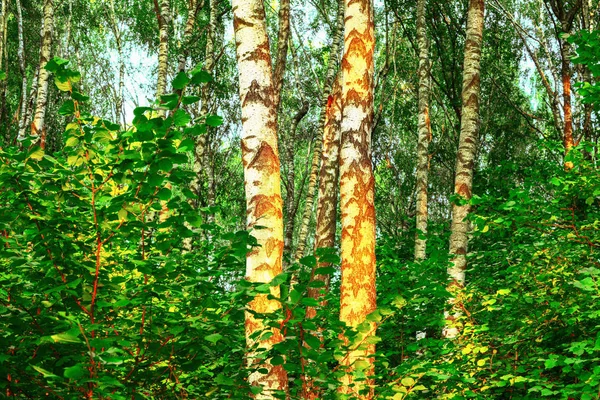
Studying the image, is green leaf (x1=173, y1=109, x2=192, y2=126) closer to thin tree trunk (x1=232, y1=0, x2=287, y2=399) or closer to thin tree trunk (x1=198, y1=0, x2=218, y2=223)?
thin tree trunk (x1=232, y1=0, x2=287, y2=399)

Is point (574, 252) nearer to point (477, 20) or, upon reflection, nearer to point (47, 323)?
point (47, 323)

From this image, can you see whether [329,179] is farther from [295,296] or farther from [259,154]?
[295,296]

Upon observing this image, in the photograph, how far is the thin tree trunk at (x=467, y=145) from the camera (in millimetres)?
7691

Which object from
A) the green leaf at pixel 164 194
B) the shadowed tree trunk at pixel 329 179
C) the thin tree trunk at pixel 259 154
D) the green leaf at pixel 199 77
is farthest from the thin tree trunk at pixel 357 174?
the shadowed tree trunk at pixel 329 179

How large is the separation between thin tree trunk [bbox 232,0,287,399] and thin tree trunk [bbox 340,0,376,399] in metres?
0.91

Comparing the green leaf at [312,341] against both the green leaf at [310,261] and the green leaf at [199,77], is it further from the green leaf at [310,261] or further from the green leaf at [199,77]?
the green leaf at [199,77]

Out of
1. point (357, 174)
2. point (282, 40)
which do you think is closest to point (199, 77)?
point (357, 174)

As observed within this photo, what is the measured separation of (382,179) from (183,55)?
1729 cm

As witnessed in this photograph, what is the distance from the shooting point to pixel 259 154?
154 inches

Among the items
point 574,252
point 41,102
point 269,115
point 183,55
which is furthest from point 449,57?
point 269,115

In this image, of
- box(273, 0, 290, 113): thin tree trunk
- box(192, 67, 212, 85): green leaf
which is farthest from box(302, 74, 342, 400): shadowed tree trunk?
box(192, 67, 212, 85): green leaf

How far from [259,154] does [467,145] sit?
5.05 meters

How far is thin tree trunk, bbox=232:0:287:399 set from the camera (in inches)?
144

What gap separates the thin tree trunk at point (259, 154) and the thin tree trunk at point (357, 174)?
35.9 inches
